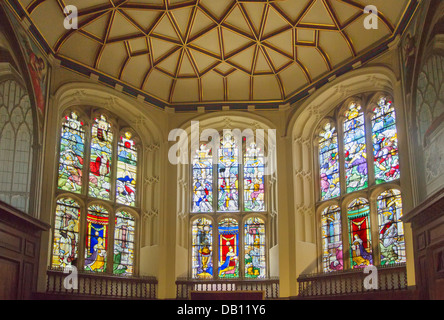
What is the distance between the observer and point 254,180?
18.2 meters

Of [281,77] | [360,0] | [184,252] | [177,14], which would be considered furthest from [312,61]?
[184,252]

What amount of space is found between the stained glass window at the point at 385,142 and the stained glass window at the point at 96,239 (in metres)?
7.81

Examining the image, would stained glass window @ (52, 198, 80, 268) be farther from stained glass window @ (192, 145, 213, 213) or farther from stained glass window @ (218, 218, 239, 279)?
stained glass window @ (218, 218, 239, 279)

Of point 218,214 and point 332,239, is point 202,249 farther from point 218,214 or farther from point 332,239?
point 332,239

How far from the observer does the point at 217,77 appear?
59.3 ft

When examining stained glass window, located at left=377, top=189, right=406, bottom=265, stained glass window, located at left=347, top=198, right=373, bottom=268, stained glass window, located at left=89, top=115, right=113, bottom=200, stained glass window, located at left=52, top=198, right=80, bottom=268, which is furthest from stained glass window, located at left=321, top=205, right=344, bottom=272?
stained glass window, located at left=52, top=198, right=80, bottom=268

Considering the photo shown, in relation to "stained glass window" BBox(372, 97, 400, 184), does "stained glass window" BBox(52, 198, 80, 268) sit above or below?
below

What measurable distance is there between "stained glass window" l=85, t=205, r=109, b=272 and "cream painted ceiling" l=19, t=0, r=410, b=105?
408 centimetres

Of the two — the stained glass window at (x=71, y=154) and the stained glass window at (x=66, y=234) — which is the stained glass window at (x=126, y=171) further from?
the stained glass window at (x=66, y=234)

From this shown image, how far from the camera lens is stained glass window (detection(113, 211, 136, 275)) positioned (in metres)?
16.6

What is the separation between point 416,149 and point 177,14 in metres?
7.28

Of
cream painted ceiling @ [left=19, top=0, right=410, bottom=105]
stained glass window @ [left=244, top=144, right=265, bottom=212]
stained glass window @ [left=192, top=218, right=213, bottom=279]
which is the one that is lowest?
stained glass window @ [left=192, top=218, right=213, bottom=279]

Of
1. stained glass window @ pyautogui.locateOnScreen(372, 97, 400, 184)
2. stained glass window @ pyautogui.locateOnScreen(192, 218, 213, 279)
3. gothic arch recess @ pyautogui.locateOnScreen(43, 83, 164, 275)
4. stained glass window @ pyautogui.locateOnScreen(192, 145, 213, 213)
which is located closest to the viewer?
stained glass window @ pyautogui.locateOnScreen(372, 97, 400, 184)

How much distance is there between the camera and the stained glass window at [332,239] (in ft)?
52.1
